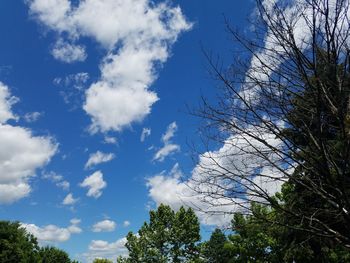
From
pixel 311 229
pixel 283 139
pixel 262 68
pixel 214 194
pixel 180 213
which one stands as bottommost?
pixel 311 229

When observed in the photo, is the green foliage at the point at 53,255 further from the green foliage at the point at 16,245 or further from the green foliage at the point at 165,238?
the green foliage at the point at 165,238

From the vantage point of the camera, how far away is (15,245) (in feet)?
155

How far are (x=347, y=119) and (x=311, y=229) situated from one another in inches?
60.0

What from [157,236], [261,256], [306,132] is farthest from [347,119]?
[157,236]

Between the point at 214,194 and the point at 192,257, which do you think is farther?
the point at 192,257

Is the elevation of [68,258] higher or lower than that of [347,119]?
higher

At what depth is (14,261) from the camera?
46.6 meters

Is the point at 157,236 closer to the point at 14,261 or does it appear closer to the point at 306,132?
the point at 14,261

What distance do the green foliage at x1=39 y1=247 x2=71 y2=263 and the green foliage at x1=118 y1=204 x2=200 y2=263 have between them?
1632 cm

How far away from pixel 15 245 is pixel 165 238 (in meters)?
16.6

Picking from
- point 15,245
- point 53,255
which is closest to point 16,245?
point 15,245

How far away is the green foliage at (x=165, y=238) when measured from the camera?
45938 millimetres

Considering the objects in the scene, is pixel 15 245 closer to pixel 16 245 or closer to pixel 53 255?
pixel 16 245

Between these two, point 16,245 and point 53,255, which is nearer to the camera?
point 16,245
